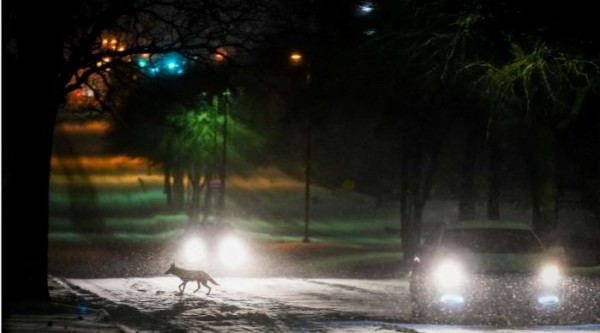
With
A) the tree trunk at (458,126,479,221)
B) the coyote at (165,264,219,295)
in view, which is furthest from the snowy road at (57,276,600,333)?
the tree trunk at (458,126,479,221)

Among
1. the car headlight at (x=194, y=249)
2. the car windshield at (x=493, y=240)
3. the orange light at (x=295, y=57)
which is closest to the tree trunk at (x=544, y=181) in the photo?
the orange light at (x=295, y=57)

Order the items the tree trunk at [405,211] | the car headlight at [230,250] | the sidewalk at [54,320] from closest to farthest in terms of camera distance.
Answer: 1. the sidewalk at [54,320]
2. the tree trunk at [405,211]
3. the car headlight at [230,250]

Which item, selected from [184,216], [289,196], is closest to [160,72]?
[184,216]

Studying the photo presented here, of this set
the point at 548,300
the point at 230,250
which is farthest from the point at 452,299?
the point at 230,250

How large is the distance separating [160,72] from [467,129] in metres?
16.8

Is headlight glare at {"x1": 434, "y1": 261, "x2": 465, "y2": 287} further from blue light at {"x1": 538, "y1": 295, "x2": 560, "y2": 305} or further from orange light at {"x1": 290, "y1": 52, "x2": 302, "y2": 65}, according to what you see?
orange light at {"x1": 290, "y1": 52, "x2": 302, "y2": 65}

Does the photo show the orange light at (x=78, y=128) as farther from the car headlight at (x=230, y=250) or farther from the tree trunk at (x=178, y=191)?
the car headlight at (x=230, y=250)

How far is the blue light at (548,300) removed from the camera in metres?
14.9

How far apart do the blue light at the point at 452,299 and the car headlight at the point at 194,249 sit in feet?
65.2

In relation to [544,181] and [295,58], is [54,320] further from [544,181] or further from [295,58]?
[544,181]

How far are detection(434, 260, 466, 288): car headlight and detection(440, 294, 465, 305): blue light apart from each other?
0.16 meters

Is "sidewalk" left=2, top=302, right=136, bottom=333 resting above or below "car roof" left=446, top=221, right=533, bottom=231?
below

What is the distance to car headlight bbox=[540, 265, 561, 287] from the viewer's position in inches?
592

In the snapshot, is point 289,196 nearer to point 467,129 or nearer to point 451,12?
point 467,129
